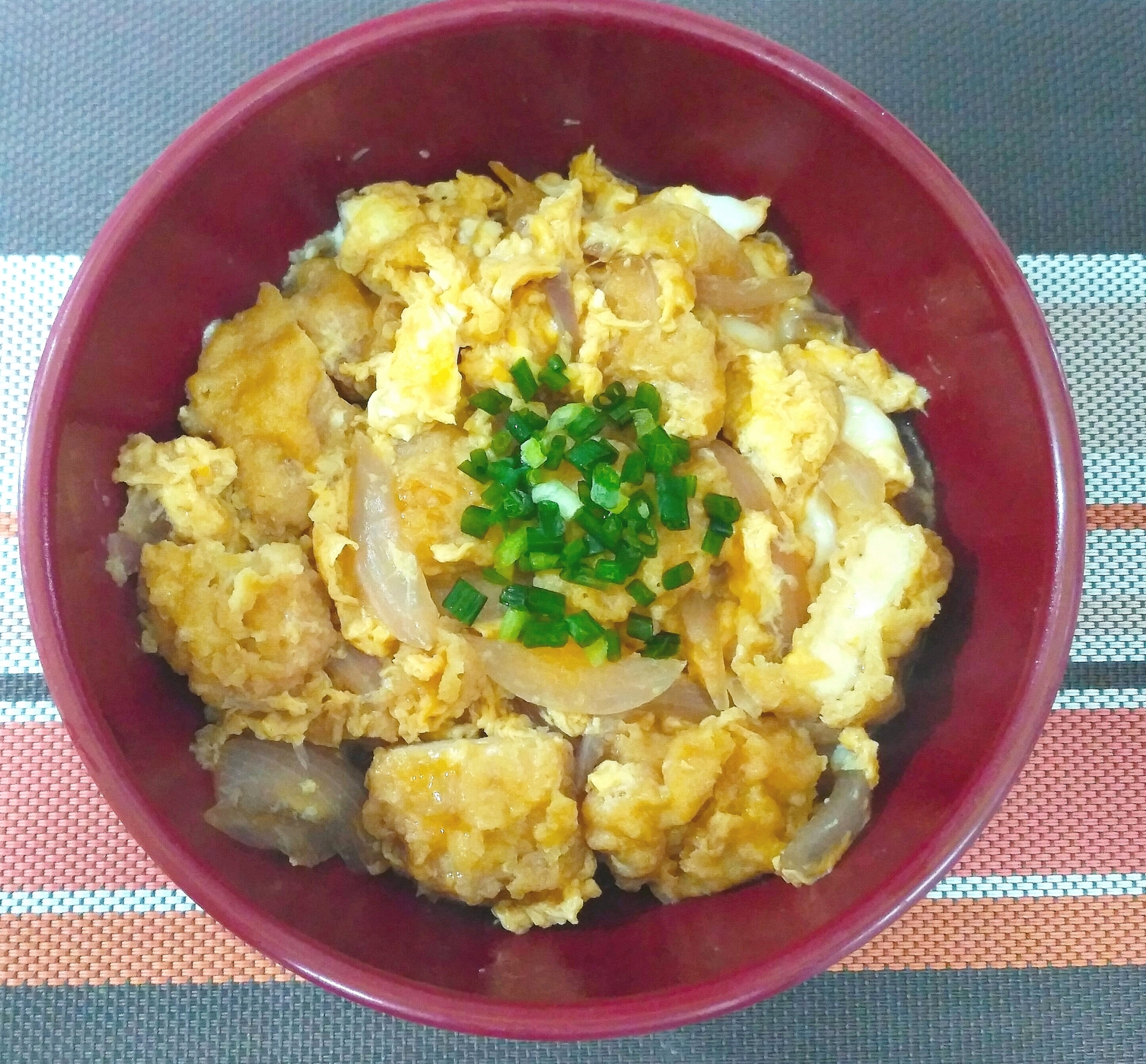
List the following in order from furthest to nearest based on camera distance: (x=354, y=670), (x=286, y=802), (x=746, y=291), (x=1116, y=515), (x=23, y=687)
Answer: (x=1116, y=515) → (x=23, y=687) → (x=746, y=291) → (x=354, y=670) → (x=286, y=802)

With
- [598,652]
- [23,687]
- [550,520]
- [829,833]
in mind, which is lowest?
[23,687]

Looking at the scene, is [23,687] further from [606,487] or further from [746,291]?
[746,291]

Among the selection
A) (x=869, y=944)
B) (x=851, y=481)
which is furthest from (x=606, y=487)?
(x=869, y=944)

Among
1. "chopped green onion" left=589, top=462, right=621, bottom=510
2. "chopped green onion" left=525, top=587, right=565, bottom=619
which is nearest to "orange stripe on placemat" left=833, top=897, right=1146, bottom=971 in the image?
"chopped green onion" left=525, top=587, right=565, bottom=619

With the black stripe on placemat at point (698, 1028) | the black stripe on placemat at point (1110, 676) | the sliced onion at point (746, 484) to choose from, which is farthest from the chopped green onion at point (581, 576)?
the black stripe on placemat at point (1110, 676)

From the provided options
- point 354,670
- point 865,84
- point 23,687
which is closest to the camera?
point 354,670

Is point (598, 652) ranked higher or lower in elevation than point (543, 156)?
lower

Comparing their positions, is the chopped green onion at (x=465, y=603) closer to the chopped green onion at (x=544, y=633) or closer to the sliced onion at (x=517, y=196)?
the chopped green onion at (x=544, y=633)

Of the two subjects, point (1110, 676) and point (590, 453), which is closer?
point (590, 453)
